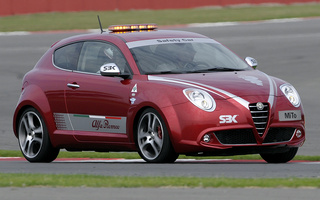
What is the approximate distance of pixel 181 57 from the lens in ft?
34.5

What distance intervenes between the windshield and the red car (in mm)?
12

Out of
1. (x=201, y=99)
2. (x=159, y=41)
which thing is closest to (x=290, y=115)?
(x=201, y=99)

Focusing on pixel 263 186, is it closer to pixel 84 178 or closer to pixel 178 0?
pixel 84 178

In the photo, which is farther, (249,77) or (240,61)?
(240,61)

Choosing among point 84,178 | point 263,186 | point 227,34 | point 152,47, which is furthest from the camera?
point 227,34

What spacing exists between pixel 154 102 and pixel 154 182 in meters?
2.27

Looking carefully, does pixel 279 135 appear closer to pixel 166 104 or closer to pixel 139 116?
pixel 166 104

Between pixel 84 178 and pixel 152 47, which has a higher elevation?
pixel 152 47

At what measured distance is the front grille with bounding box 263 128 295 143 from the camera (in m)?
9.69

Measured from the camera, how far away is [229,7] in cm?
3903

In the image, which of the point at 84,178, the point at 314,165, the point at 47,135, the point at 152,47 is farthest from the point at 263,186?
the point at 47,135

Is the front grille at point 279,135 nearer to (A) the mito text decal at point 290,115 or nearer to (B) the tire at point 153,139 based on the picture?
(A) the mito text decal at point 290,115

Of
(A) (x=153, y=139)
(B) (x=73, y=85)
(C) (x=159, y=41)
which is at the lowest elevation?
(A) (x=153, y=139)

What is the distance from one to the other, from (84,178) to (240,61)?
11.8ft
